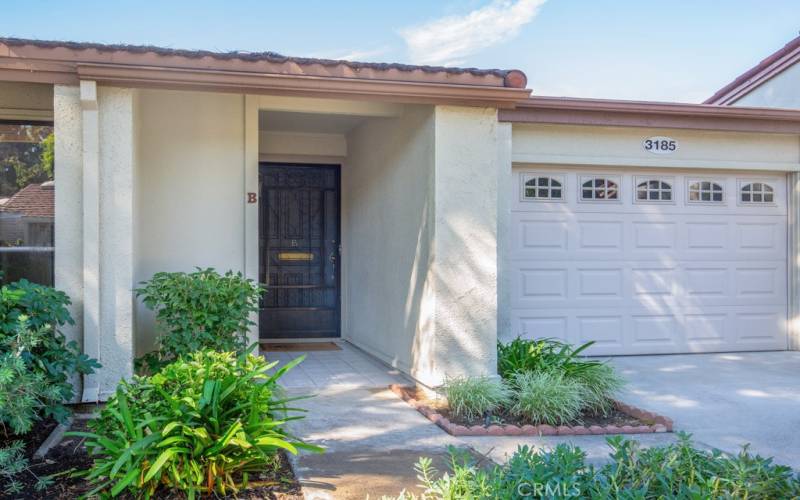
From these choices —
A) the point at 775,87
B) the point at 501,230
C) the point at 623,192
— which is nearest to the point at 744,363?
the point at 623,192

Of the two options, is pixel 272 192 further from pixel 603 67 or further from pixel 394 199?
pixel 603 67

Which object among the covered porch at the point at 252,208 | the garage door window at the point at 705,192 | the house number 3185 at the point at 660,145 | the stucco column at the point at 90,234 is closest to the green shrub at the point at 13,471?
the stucco column at the point at 90,234

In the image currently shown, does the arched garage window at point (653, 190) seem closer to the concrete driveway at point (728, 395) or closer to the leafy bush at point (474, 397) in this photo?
the concrete driveway at point (728, 395)

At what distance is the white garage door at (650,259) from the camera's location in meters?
8.31

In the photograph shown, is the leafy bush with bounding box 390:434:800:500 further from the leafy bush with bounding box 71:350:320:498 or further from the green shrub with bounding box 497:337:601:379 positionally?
the green shrub with bounding box 497:337:601:379

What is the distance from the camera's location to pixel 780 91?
11.0m

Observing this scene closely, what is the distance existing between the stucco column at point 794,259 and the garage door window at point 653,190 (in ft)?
5.63

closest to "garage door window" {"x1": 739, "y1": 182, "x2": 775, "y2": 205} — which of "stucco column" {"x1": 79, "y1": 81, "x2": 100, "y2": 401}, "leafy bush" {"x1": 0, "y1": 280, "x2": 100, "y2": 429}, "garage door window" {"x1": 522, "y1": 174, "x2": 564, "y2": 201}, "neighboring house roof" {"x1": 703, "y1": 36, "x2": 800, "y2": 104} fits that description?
"garage door window" {"x1": 522, "y1": 174, "x2": 564, "y2": 201}

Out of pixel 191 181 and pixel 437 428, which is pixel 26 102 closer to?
pixel 191 181

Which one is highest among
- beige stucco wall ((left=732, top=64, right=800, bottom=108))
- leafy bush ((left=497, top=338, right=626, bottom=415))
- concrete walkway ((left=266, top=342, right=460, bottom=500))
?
beige stucco wall ((left=732, top=64, right=800, bottom=108))

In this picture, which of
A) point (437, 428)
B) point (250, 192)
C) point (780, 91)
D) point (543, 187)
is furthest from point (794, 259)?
point (250, 192)

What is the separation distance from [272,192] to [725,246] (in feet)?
19.4

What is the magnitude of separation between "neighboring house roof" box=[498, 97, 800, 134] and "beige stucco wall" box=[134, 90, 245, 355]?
302 centimetres

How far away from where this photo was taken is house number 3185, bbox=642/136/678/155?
335 inches
